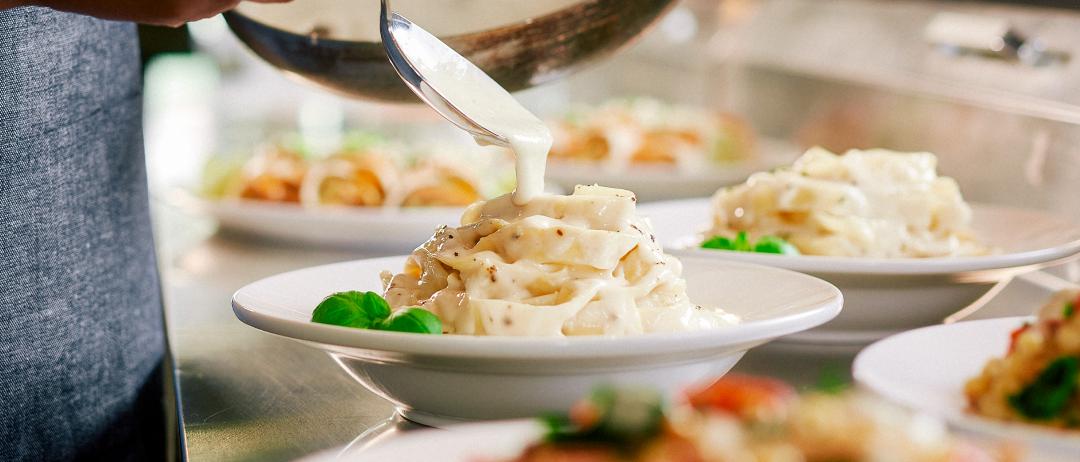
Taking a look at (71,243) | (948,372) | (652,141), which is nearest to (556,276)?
(948,372)

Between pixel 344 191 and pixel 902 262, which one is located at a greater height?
pixel 902 262

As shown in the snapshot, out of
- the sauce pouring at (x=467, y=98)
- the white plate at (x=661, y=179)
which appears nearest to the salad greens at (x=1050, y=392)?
the sauce pouring at (x=467, y=98)

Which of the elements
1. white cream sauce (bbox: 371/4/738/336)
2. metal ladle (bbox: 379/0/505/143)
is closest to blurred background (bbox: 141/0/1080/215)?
metal ladle (bbox: 379/0/505/143)

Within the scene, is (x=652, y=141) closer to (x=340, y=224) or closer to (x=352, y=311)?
(x=340, y=224)

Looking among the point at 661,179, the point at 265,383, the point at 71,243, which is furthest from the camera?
the point at 661,179

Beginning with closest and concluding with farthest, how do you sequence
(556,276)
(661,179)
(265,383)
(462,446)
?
(462,446), (556,276), (265,383), (661,179)
